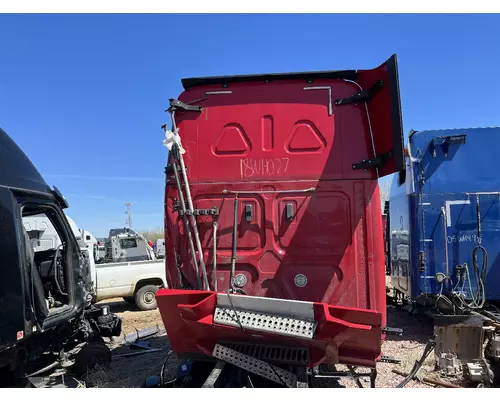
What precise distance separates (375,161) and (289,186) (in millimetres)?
795

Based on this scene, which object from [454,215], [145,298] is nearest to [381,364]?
[454,215]

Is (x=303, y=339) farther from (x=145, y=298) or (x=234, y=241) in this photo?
(x=145, y=298)

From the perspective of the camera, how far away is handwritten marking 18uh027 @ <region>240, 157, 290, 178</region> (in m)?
4.15

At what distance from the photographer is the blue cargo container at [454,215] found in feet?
22.5

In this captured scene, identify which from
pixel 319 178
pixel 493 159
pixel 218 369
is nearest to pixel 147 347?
pixel 218 369

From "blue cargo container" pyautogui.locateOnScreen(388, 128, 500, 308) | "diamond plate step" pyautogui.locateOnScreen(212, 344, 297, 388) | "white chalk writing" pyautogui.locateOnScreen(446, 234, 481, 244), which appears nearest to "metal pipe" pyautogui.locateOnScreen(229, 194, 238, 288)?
"diamond plate step" pyautogui.locateOnScreen(212, 344, 297, 388)

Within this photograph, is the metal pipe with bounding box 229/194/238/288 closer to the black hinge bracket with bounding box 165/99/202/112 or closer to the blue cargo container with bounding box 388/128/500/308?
the black hinge bracket with bounding box 165/99/202/112

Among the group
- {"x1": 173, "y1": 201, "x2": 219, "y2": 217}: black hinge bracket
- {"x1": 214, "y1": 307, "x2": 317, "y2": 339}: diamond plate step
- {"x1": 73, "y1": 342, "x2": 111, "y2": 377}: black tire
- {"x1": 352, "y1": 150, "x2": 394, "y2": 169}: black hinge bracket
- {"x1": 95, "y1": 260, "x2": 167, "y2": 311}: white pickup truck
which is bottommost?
{"x1": 73, "y1": 342, "x2": 111, "y2": 377}: black tire

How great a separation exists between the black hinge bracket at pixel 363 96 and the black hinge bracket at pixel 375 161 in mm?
566

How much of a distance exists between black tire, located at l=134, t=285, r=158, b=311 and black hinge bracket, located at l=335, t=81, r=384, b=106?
358 inches

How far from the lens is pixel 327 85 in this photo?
4.19 metres

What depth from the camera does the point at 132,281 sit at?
38.8 ft

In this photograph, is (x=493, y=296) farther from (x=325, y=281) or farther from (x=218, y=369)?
(x=218, y=369)

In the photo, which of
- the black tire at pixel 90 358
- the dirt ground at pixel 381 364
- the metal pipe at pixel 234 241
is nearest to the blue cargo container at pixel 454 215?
the dirt ground at pixel 381 364
